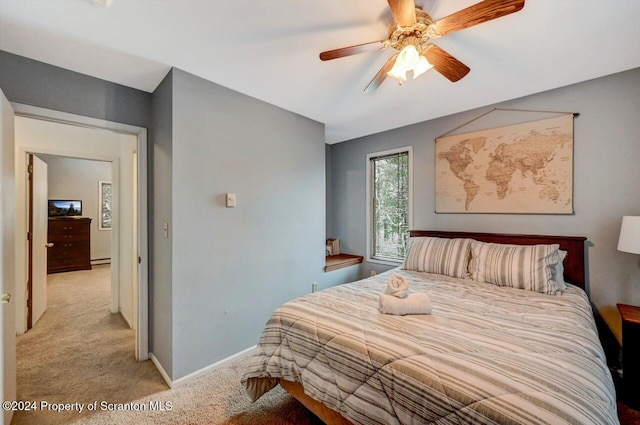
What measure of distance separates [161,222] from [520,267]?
118 inches

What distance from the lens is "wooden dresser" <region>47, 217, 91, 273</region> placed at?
5723 millimetres

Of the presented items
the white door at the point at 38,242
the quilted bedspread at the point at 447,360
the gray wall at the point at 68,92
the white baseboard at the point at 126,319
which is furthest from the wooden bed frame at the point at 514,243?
the white door at the point at 38,242

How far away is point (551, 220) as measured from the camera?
96.0 inches

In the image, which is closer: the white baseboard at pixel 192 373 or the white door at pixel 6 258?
the white door at pixel 6 258

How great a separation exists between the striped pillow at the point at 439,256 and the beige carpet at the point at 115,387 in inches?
66.0

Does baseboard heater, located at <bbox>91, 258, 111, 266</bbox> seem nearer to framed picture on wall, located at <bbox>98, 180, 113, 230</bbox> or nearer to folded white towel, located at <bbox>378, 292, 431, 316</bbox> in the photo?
framed picture on wall, located at <bbox>98, 180, 113, 230</bbox>

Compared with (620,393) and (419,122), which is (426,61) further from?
(620,393)

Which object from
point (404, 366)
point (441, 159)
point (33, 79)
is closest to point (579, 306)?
point (404, 366)

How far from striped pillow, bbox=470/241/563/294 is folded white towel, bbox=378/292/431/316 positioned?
1.06m

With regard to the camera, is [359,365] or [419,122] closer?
[359,365]

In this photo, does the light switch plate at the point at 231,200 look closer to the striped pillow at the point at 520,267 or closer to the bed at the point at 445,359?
the bed at the point at 445,359

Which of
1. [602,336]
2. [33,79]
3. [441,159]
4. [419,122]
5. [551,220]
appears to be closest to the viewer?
[33,79]

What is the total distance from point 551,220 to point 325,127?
2.63 metres

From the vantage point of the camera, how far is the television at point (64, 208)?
5934 mm
